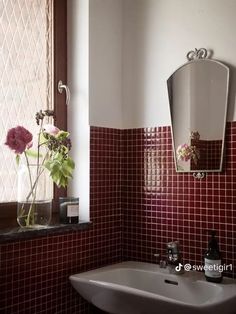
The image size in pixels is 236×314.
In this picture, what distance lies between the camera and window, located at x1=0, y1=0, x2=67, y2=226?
1650mm

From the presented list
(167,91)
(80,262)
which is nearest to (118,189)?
(80,262)

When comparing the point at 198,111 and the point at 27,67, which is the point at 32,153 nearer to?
the point at 27,67

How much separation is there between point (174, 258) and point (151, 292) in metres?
0.19

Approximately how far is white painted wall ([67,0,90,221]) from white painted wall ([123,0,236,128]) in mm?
242

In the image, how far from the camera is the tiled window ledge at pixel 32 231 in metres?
1.42

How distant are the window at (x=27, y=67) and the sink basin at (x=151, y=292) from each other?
17.9 inches

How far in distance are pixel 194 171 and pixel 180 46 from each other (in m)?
0.57

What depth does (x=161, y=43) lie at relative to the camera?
1814mm

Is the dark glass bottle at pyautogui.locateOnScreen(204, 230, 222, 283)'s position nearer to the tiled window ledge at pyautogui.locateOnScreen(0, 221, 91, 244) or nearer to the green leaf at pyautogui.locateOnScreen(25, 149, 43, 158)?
the tiled window ledge at pyautogui.locateOnScreen(0, 221, 91, 244)

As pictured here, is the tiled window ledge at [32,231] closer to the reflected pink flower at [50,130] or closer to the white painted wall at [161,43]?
the reflected pink flower at [50,130]

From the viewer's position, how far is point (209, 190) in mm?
1632

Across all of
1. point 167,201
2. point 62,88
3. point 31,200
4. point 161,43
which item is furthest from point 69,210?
point 161,43

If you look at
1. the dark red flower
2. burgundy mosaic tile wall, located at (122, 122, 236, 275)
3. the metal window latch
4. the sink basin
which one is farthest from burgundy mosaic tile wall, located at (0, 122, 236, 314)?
the dark red flower

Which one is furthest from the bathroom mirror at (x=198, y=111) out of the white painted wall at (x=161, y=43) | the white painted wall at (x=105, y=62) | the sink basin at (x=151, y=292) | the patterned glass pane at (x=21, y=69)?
the patterned glass pane at (x=21, y=69)
